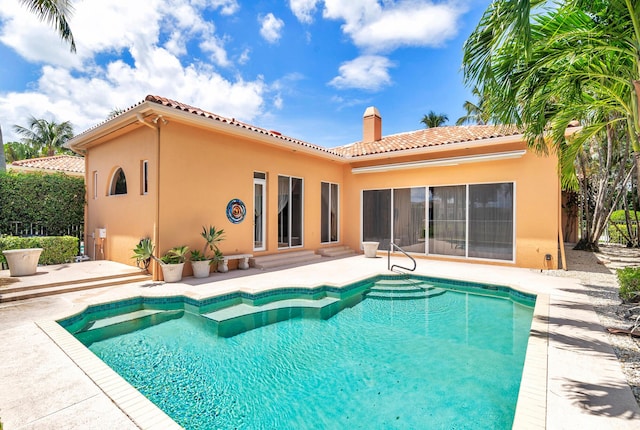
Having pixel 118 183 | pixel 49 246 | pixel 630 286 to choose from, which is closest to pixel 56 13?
pixel 118 183

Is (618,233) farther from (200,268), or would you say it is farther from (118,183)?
(118,183)

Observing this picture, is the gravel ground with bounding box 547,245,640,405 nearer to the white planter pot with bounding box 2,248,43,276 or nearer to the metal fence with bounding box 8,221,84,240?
the white planter pot with bounding box 2,248,43,276

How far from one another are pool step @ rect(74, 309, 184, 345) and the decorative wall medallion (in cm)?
520

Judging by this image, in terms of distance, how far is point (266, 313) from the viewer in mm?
8320

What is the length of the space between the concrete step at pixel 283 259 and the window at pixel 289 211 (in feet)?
2.38

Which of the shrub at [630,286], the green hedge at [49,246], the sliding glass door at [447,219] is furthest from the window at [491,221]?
the green hedge at [49,246]

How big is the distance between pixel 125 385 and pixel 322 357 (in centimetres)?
330

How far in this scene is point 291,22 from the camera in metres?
15.5

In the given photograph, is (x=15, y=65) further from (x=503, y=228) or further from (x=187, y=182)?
(x=503, y=228)

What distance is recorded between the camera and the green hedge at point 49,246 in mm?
11638

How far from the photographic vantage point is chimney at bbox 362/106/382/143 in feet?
69.0

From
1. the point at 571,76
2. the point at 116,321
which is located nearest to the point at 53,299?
the point at 116,321

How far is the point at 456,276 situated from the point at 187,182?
1073cm

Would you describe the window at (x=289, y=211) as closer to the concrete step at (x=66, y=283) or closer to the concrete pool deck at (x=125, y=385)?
the concrete step at (x=66, y=283)
